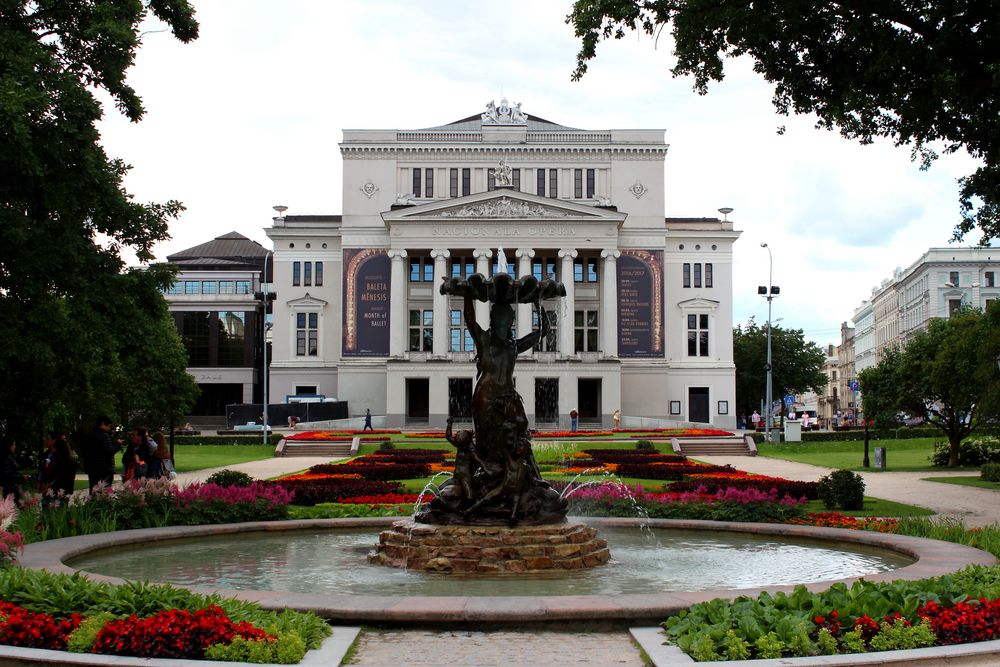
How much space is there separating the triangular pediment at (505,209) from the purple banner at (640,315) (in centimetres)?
508

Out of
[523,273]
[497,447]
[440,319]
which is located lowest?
[497,447]

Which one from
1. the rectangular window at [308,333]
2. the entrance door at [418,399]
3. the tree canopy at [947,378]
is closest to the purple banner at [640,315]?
the entrance door at [418,399]

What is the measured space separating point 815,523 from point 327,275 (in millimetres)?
65142

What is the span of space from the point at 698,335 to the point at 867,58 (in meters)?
60.2

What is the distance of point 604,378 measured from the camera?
71375 millimetres

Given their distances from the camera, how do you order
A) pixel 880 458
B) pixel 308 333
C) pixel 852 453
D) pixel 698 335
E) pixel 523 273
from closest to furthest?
pixel 880 458, pixel 852 453, pixel 523 273, pixel 308 333, pixel 698 335

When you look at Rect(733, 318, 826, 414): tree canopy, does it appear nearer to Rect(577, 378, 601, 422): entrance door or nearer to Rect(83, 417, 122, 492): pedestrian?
Rect(577, 378, 601, 422): entrance door

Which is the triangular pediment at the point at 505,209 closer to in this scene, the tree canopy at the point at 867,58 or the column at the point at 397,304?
the column at the point at 397,304

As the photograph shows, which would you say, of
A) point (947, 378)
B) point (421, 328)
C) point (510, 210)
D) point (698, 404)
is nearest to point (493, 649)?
point (947, 378)

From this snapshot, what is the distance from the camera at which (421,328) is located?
76250mm

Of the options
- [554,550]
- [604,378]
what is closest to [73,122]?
[554,550]

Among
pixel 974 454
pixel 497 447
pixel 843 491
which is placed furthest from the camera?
pixel 974 454

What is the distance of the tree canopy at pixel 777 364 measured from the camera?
97938 mm

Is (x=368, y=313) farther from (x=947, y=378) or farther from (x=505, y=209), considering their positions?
(x=947, y=378)
